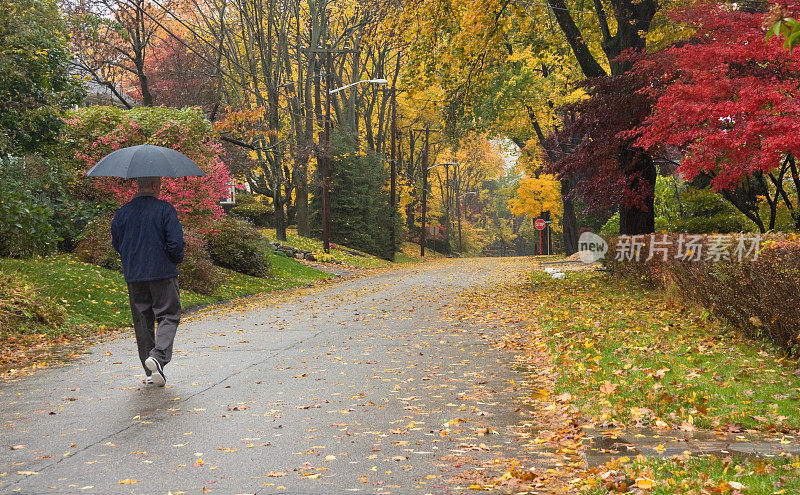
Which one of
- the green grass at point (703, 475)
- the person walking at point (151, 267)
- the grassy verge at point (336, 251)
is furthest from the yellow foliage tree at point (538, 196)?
the green grass at point (703, 475)

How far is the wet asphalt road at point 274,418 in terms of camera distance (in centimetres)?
491

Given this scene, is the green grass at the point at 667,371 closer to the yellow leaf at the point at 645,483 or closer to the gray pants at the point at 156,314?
the yellow leaf at the point at 645,483

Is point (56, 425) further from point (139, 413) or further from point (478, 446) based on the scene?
point (478, 446)

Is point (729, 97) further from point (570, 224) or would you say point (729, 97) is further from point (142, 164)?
point (570, 224)

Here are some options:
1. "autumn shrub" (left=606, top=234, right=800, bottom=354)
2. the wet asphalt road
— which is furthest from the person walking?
"autumn shrub" (left=606, top=234, right=800, bottom=354)

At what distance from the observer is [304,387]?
799 centimetres

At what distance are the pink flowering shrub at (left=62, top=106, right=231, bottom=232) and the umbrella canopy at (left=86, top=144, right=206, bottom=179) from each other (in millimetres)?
11873

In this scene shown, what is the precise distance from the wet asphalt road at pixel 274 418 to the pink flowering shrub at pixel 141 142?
29.8ft

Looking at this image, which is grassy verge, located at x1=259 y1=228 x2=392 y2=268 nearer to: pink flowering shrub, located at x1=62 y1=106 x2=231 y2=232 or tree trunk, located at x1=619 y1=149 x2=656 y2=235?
pink flowering shrub, located at x1=62 y1=106 x2=231 y2=232

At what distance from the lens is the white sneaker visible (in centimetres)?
768

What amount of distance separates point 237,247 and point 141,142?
4976mm

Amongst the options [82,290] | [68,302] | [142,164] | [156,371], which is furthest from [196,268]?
[156,371]

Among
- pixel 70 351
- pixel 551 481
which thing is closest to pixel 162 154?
pixel 70 351

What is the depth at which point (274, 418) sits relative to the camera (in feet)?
21.5
